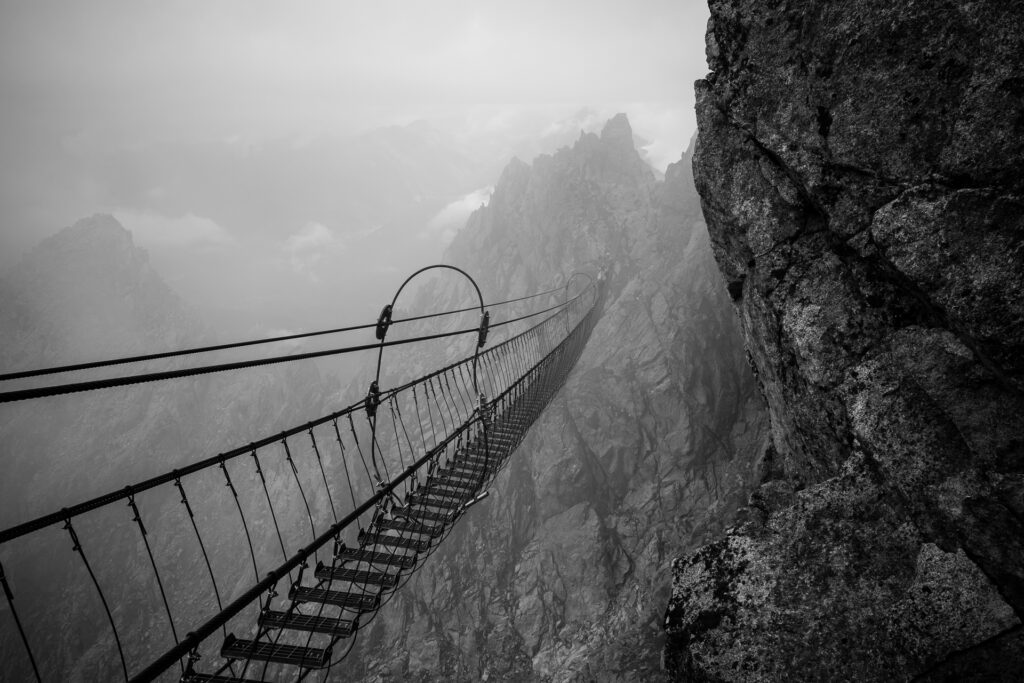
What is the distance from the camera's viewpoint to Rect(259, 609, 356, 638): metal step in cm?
430

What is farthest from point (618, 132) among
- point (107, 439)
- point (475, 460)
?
point (107, 439)

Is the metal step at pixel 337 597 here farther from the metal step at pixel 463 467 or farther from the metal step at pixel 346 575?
the metal step at pixel 463 467

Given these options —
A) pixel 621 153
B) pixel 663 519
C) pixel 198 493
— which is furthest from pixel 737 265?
pixel 198 493

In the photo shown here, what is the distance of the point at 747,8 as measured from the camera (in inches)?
252

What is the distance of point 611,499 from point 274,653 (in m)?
25.6

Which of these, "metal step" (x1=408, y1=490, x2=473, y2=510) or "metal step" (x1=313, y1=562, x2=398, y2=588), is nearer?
"metal step" (x1=313, y1=562, x2=398, y2=588)

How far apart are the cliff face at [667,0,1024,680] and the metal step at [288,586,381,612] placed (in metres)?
3.25

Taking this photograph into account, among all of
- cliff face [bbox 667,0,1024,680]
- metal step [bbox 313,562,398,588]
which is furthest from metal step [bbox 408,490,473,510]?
cliff face [bbox 667,0,1024,680]

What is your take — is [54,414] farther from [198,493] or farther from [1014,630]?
[1014,630]

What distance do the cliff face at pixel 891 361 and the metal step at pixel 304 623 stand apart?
345 cm

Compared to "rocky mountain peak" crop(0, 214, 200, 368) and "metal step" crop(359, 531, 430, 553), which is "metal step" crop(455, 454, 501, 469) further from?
"rocky mountain peak" crop(0, 214, 200, 368)

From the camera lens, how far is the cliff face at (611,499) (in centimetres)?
2339

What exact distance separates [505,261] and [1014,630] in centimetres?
5232

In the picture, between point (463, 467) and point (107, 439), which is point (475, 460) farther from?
point (107, 439)
